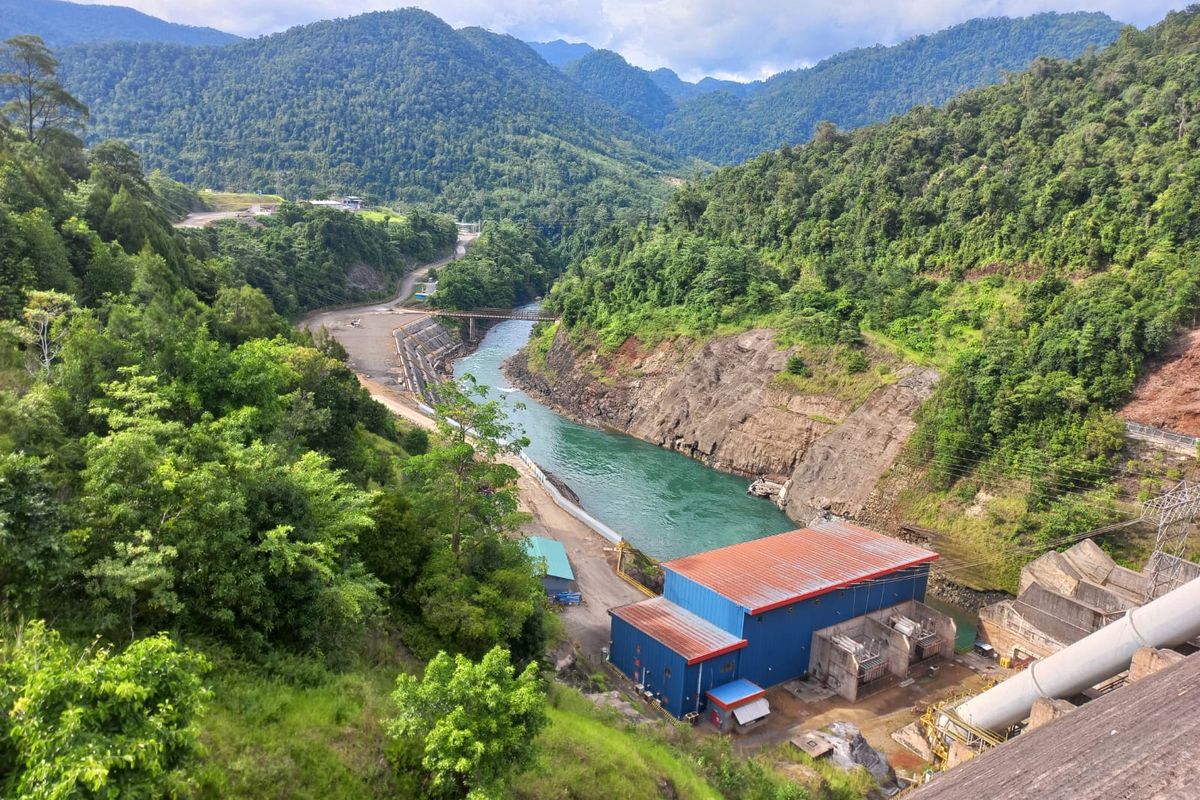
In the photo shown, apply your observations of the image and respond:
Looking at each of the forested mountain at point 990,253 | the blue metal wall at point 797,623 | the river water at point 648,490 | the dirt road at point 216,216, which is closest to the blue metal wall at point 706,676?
the blue metal wall at point 797,623

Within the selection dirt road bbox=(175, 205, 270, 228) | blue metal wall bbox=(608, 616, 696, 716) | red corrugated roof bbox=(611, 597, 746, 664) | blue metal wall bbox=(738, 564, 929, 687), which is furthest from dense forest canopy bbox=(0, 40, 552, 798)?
dirt road bbox=(175, 205, 270, 228)

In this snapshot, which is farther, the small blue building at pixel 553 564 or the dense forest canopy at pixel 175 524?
the small blue building at pixel 553 564

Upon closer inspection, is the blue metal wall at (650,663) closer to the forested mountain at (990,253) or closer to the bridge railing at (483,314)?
the forested mountain at (990,253)

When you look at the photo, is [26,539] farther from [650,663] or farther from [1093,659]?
[1093,659]

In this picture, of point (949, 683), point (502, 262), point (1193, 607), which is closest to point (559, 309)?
point (502, 262)

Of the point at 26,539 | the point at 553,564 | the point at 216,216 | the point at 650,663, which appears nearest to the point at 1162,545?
the point at 650,663

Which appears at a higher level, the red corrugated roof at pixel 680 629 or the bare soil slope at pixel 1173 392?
the bare soil slope at pixel 1173 392

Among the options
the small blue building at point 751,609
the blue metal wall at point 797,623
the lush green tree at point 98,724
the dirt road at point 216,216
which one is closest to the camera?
the lush green tree at point 98,724

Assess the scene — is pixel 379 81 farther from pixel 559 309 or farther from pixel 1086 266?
pixel 1086 266
